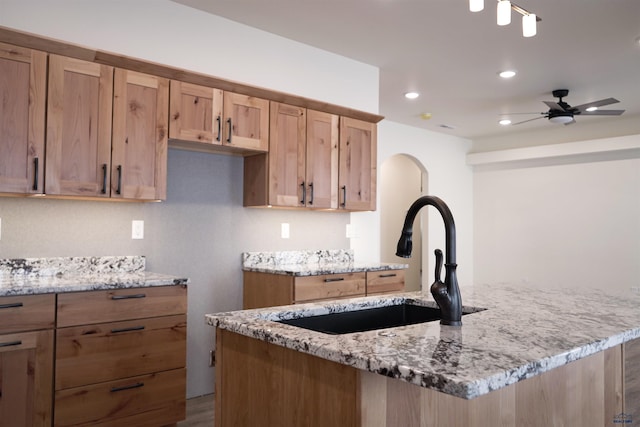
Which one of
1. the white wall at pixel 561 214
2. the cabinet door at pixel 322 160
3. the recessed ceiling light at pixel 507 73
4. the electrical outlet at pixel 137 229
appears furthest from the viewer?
the white wall at pixel 561 214

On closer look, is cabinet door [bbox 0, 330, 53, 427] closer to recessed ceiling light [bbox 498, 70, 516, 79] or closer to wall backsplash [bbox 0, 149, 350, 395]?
wall backsplash [bbox 0, 149, 350, 395]

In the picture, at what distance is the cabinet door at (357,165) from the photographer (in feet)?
13.7

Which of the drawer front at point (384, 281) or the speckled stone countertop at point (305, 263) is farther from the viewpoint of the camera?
the drawer front at point (384, 281)

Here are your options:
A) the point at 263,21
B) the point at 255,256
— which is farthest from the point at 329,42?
the point at 255,256

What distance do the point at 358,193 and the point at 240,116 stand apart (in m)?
1.27

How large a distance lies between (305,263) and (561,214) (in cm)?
439

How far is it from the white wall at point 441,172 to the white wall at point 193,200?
244 cm

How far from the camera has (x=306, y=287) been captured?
353cm

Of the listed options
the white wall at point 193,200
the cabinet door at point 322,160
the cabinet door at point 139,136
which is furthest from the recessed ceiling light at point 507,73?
the cabinet door at point 139,136

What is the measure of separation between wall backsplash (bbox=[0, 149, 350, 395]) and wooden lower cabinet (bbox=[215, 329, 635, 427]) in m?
1.99

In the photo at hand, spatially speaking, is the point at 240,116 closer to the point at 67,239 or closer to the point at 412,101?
the point at 67,239

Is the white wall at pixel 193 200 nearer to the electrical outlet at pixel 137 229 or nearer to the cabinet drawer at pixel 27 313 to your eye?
the electrical outlet at pixel 137 229

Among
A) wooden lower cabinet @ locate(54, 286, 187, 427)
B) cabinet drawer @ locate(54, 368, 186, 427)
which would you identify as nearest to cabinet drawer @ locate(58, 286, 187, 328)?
wooden lower cabinet @ locate(54, 286, 187, 427)

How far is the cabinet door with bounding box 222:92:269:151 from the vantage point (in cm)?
344
